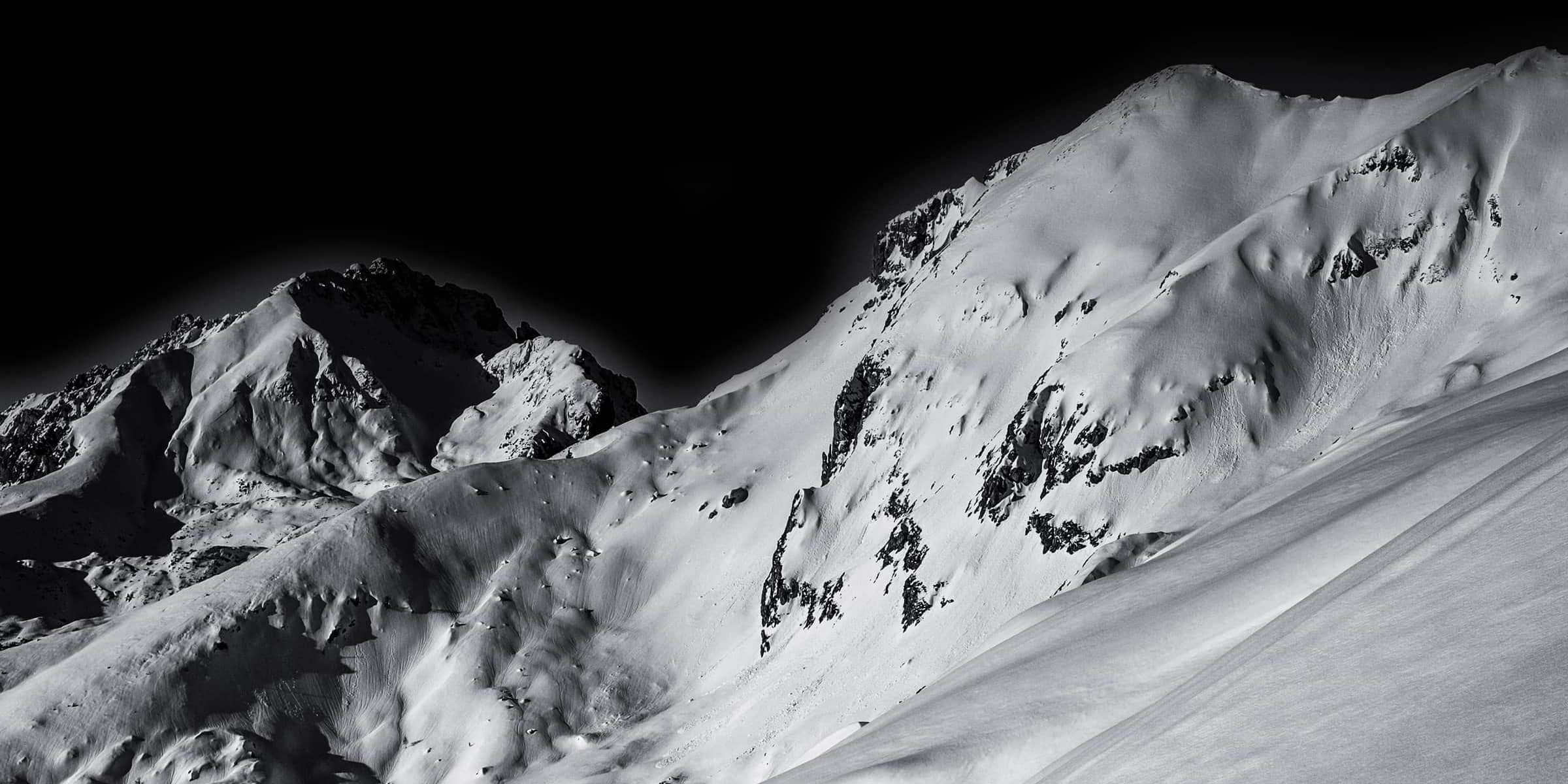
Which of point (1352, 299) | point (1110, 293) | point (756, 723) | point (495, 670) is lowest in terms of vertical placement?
point (756, 723)

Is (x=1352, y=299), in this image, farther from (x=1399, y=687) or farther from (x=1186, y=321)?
(x=1399, y=687)

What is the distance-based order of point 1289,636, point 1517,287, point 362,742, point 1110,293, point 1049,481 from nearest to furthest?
point 1289,636 < point 1517,287 < point 1049,481 < point 1110,293 < point 362,742

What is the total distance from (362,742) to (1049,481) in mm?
103001

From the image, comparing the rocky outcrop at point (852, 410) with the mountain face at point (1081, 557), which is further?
the rocky outcrop at point (852, 410)

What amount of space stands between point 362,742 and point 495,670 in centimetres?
2017

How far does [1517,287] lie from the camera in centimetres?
11562

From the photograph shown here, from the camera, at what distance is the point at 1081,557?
370ft

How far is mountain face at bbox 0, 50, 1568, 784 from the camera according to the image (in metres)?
10.2

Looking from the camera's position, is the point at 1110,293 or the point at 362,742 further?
the point at 362,742

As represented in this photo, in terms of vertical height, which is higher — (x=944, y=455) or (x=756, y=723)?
(x=944, y=455)

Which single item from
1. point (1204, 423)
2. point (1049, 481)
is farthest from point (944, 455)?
point (1204, 423)

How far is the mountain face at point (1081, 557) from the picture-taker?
10164 millimetres

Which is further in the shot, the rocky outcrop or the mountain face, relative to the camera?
the rocky outcrop

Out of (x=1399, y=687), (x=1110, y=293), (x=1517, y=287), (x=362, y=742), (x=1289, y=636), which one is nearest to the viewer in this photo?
(x=1399, y=687)
